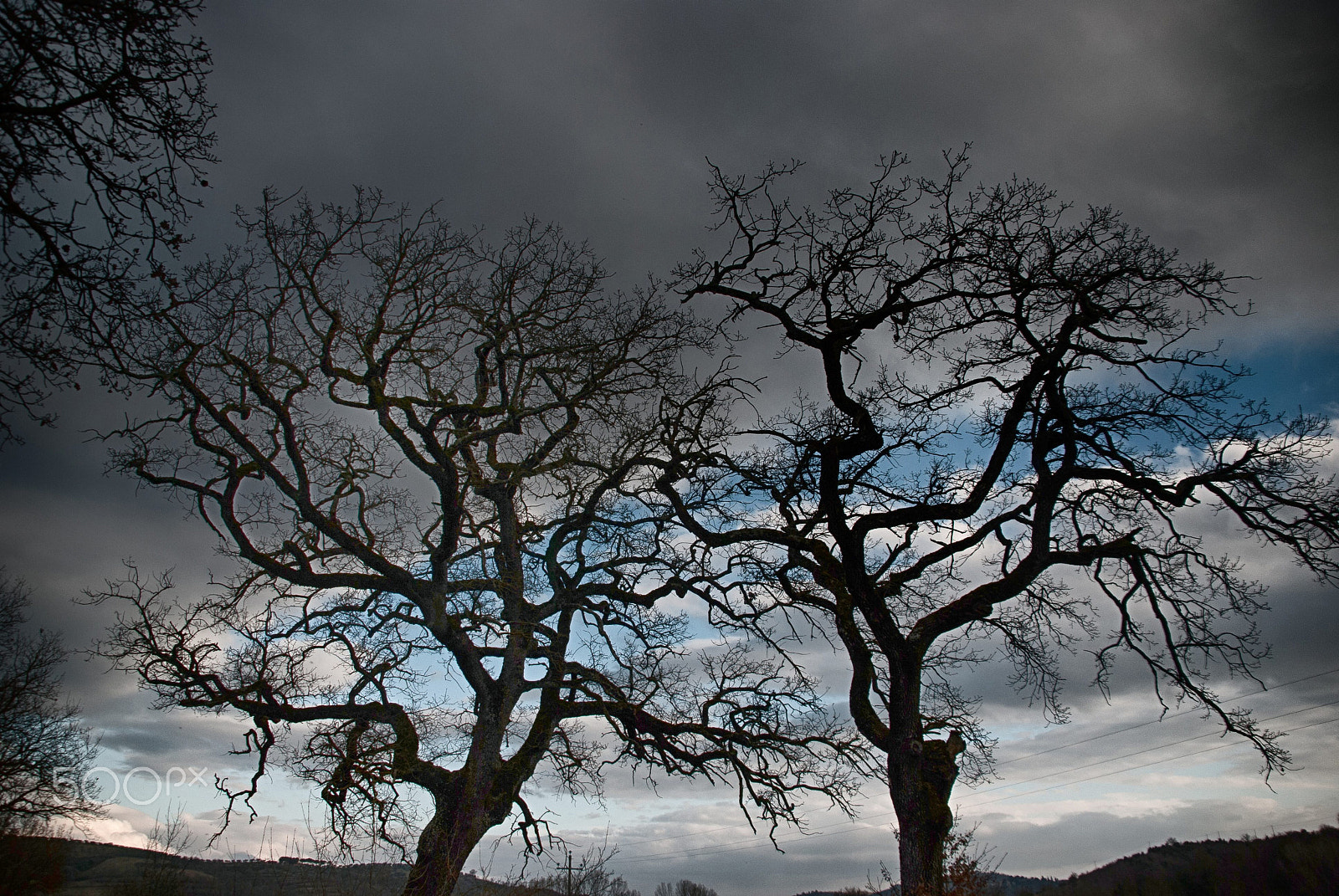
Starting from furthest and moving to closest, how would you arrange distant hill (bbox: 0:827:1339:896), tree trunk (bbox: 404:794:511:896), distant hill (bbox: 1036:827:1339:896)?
tree trunk (bbox: 404:794:511:896)
distant hill (bbox: 1036:827:1339:896)
distant hill (bbox: 0:827:1339:896)

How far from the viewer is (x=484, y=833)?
9.92 metres

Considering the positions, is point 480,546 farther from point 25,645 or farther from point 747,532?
point 25,645

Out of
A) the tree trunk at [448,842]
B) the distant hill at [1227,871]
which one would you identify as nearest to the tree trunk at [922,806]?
the distant hill at [1227,871]

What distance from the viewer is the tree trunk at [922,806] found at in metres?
7.00

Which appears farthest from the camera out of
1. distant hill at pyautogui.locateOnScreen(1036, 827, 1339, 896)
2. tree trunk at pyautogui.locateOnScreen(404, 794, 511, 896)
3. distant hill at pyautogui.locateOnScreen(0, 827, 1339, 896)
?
tree trunk at pyautogui.locateOnScreen(404, 794, 511, 896)

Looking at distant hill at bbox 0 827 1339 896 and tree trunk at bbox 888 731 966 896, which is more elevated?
tree trunk at bbox 888 731 966 896

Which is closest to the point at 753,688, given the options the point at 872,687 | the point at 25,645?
the point at 872,687

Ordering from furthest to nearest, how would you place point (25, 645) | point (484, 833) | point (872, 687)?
point (25, 645), point (484, 833), point (872, 687)

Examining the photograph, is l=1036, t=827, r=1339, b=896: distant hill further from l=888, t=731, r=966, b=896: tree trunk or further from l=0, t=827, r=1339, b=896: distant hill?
l=888, t=731, r=966, b=896: tree trunk

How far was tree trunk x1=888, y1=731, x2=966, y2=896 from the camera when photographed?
23.0 feet

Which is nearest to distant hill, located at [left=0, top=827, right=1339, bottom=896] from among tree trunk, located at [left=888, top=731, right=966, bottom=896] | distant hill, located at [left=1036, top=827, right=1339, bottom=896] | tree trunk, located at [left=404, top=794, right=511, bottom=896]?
distant hill, located at [left=1036, top=827, right=1339, bottom=896]

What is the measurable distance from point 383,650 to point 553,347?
5330 millimetres

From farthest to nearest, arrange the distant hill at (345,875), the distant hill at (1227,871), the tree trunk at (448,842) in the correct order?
1. the tree trunk at (448,842)
2. the distant hill at (1227,871)
3. the distant hill at (345,875)

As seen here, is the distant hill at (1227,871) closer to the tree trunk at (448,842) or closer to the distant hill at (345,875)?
the distant hill at (345,875)
